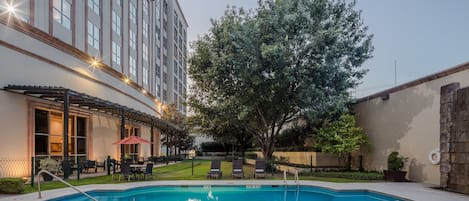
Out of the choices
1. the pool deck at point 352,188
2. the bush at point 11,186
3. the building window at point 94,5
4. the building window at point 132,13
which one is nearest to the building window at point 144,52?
the building window at point 132,13

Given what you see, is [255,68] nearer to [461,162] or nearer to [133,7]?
[461,162]

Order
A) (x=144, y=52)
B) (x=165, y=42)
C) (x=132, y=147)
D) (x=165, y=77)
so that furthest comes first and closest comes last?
(x=165, y=42), (x=165, y=77), (x=144, y=52), (x=132, y=147)

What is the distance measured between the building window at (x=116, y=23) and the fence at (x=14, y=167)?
43.8 ft

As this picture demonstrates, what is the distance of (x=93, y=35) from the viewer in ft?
76.3

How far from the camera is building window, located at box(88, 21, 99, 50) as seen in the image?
22.7m

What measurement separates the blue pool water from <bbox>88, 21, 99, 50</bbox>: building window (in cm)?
1209

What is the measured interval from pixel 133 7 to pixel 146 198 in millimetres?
23414

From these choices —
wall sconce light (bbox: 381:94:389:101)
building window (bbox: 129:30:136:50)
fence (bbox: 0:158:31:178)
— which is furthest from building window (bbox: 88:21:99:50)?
wall sconce light (bbox: 381:94:389:101)

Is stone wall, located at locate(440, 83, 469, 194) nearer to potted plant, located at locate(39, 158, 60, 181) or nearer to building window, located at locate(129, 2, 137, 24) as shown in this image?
potted plant, located at locate(39, 158, 60, 181)

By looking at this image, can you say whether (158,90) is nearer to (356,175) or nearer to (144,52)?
(144,52)

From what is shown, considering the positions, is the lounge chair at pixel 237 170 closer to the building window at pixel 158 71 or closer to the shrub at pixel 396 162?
the shrub at pixel 396 162

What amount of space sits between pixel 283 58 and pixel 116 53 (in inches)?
595

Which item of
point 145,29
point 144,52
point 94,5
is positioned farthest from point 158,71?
point 94,5

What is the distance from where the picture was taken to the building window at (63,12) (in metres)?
18.7
